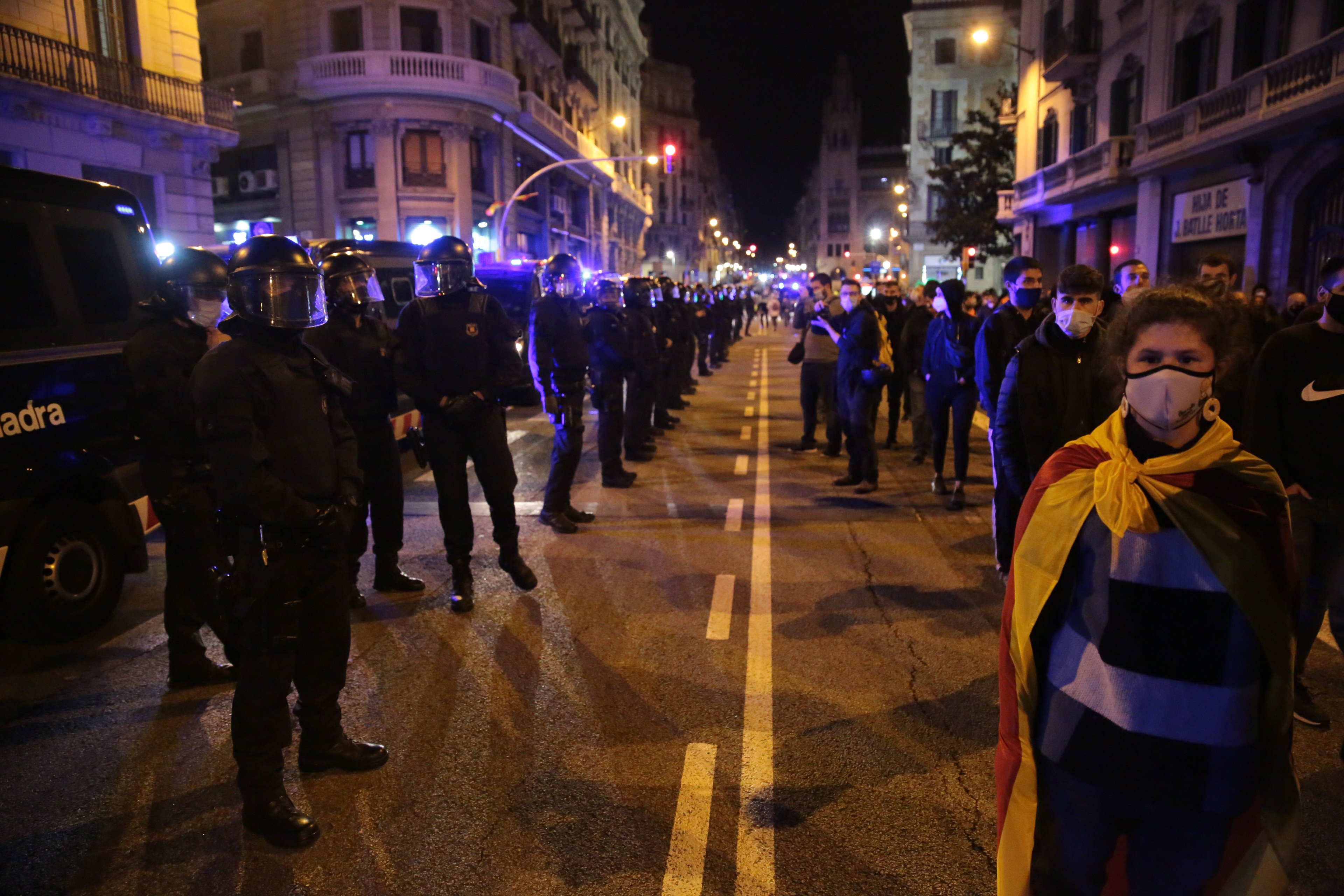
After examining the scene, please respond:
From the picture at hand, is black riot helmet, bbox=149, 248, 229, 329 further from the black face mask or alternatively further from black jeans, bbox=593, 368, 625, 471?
the black face mask

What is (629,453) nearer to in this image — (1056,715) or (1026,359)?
(1026,359)

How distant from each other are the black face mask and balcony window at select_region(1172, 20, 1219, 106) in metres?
18.6

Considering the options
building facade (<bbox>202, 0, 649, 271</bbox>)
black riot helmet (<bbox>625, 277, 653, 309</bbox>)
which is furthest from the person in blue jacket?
building facade (<bbox>202, 0, 649, 271</bbox>)

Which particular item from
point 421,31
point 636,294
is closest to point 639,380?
point 636,294

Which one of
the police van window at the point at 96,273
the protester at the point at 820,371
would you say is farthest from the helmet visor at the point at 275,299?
the protester at the point at 820,371

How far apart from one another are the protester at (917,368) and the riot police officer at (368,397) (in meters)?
6.38

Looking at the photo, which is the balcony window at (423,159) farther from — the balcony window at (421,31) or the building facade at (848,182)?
the building facade at (848,182)

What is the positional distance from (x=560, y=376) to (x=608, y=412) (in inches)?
76.0

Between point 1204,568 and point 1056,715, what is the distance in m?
0.45

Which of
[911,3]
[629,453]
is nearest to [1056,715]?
[629,453]

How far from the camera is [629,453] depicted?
11398mm

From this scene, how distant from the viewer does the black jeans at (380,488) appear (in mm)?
5891

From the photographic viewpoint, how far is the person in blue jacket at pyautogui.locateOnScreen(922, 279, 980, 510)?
8.34 meters

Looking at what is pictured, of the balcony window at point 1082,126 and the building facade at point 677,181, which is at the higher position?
the building facade at point 677,181
